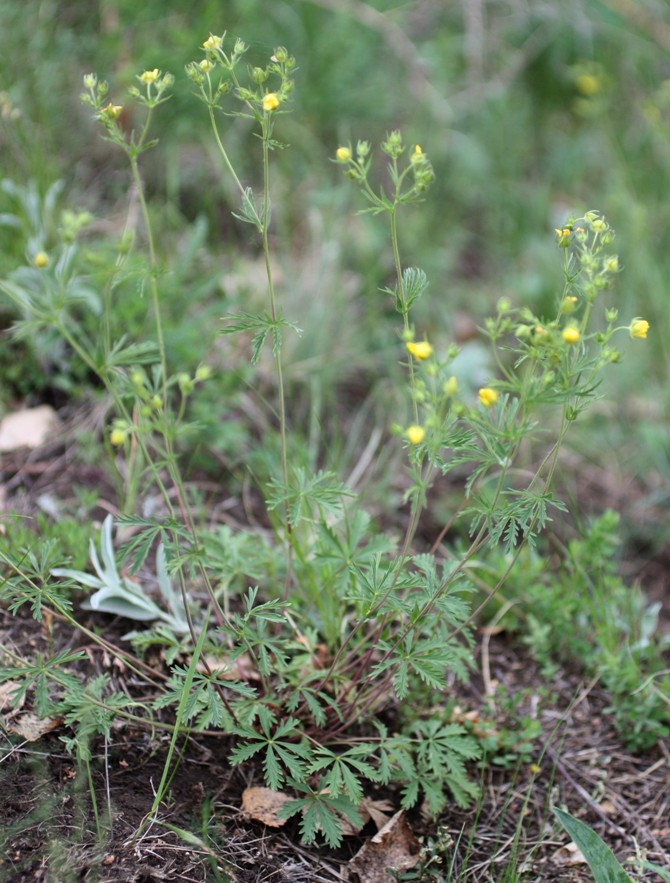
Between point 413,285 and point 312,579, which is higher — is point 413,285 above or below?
above

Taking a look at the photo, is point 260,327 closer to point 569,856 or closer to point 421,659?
point 421,659

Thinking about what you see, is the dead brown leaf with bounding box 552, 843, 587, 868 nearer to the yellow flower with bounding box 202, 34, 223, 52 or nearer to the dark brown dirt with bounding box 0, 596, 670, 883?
the dark brown dirt with bounding box 0, 596, 670, 883

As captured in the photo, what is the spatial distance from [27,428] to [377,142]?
2146mm

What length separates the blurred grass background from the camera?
2.93m

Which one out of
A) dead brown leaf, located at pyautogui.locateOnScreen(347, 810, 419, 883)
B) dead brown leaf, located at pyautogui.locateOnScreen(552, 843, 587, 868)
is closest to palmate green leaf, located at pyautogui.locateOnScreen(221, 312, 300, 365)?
dead brown leaf, located at pyautogui.locateOnScreen(347, 810, 419, 883)

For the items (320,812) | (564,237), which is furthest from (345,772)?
(564,237)

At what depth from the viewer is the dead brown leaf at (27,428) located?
7.78ft

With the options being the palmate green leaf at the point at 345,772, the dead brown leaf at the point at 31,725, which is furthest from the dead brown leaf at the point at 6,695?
the palmate green leaf at the point at 345,772

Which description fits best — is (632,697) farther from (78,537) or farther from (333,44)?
(333,44)

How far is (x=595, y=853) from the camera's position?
1.59 meters

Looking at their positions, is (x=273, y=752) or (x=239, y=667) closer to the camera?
(x=273, y=752)

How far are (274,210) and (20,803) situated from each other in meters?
2.50

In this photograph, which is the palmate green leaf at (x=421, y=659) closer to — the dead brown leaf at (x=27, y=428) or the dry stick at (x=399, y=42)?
the dead brown leaf at (x=27, y=428)

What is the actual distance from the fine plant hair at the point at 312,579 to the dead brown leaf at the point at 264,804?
34 mm
